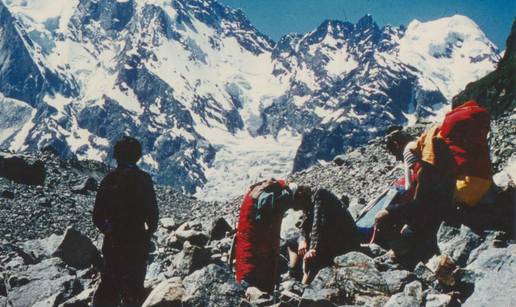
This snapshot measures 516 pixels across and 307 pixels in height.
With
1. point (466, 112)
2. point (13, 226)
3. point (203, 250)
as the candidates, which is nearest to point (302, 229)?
point (203, 250)

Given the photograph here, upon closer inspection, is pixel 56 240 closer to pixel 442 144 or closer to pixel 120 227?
pixel 120 227

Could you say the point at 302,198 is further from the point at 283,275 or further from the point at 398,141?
the point at 398,141

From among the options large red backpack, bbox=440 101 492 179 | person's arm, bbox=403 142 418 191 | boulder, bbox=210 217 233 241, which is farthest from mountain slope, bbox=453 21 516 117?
person's arm, bbox=403 142 418 191

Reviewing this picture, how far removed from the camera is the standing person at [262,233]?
945cm

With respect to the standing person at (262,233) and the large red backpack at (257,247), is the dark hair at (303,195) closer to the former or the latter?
the standing person at (262,233)

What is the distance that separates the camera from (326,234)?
9.25m

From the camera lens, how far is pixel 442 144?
8.80 m

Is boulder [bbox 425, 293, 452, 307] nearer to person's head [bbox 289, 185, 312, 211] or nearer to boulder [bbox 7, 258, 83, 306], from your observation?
person's head [bbox 289, 185, 312, 211]

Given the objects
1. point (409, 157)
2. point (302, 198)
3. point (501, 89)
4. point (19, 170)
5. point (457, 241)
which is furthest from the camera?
point (501, 89)

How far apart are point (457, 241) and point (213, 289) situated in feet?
12.6

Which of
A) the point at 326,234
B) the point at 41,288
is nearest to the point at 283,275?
the point at 326,234

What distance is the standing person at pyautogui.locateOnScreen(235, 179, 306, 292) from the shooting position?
945cm

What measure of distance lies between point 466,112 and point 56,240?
33.4 feet

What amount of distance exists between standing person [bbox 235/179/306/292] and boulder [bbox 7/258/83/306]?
303 centimetres
